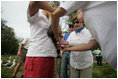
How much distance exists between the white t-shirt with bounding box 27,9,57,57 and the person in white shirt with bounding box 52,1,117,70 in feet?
1.11

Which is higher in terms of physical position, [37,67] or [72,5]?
[72,5]

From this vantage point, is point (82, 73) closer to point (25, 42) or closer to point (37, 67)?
point (37, 67)

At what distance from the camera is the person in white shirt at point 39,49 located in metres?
1.26

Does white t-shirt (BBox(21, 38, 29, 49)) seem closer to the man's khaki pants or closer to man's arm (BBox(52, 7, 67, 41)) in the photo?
the man's khaki pants

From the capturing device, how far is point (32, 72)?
1.26m

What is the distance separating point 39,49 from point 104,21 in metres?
0.66

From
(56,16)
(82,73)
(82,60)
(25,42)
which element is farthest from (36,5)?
(25,42)

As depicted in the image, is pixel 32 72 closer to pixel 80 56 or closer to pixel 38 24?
pixel 38 24

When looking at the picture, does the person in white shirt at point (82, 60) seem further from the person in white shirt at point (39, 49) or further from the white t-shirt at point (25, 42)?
the white t-shirt at point (25, 42)

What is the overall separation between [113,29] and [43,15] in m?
0.73

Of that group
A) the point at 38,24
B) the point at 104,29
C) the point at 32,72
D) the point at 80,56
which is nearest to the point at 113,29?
the point at 104,29

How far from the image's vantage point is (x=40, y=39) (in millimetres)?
1312

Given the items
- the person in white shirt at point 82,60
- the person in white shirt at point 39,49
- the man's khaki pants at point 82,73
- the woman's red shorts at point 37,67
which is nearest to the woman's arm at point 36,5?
the person in white shirt at point 39,49

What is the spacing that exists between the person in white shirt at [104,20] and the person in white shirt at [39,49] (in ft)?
1.07
